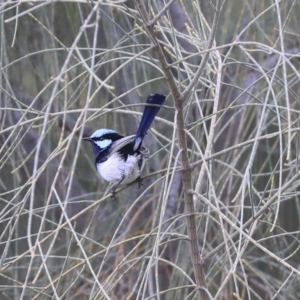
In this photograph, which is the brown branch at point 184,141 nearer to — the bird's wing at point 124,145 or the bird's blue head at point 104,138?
the bird's wing at point 124,145

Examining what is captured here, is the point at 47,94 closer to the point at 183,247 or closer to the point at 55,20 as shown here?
the point at 55,20

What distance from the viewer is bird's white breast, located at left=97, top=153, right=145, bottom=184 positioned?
91.2 inches

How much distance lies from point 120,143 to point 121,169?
0.08 metres

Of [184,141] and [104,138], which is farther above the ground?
[184,141]

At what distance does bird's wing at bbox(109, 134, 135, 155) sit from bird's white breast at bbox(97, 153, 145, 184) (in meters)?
0.03

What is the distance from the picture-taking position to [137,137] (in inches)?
81.4

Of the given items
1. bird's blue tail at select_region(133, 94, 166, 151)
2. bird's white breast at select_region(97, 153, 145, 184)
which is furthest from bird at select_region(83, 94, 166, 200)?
bird's blue tail at select_region(133, 94, 166, 151)

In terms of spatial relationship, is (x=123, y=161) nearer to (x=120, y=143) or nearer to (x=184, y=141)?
(x=120, y=143)

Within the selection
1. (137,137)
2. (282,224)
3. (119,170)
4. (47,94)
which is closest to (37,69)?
(47,94)

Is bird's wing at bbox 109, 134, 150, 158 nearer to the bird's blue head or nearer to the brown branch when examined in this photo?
the bird's blue head

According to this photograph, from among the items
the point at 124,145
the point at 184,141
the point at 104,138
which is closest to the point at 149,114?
the point at 184,141

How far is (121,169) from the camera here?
2.32 metres

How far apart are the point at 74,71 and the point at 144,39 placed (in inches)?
10.8

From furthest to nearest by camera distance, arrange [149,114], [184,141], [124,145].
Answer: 1. [124,145]
2. [149,114]
3. [184,141]
